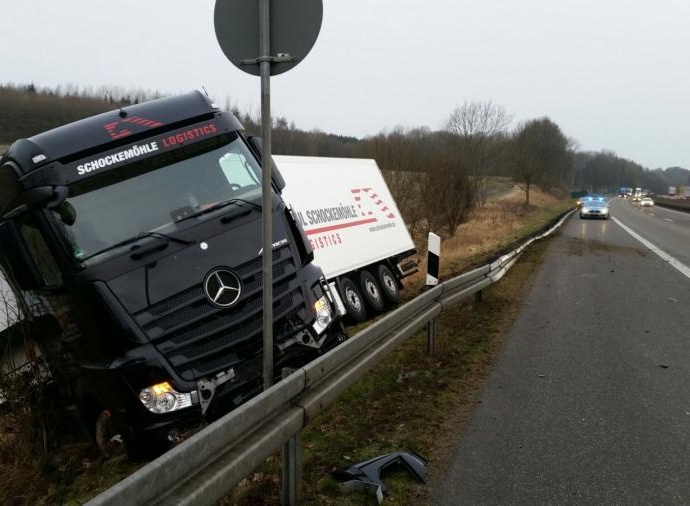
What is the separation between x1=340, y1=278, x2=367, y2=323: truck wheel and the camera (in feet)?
33.0

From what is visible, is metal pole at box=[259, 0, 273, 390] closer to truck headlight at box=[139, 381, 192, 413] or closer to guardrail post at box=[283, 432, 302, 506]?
guardrail post at box=[283, 432, 302, 506]

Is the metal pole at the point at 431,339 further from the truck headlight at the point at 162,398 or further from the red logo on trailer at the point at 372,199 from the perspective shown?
the red logo on trailer at the point at 372,199

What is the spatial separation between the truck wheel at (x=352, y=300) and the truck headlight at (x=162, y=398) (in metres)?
5.84

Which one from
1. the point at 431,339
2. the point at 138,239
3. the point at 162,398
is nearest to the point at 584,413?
the point at 431,339

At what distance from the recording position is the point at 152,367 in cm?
418

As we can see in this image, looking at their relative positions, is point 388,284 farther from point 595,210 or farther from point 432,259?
point 595,210

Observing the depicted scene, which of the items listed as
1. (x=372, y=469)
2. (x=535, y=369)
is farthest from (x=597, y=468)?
(x=535, y=369)

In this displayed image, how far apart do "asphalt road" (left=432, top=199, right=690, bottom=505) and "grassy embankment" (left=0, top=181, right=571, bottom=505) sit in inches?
7.7

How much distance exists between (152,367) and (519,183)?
174 feet

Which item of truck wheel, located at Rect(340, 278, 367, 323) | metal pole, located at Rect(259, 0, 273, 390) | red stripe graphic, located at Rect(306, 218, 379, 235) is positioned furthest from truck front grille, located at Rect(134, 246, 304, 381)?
truck wheel, located at Rect(340, 278, 367, 323)

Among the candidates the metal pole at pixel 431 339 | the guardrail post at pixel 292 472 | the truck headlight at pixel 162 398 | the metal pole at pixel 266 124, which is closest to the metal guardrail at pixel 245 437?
the guardrail post at pixel 292 472

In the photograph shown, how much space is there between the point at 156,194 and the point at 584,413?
3.96 m

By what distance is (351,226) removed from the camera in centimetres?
1111

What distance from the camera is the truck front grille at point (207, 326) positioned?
4.35m
